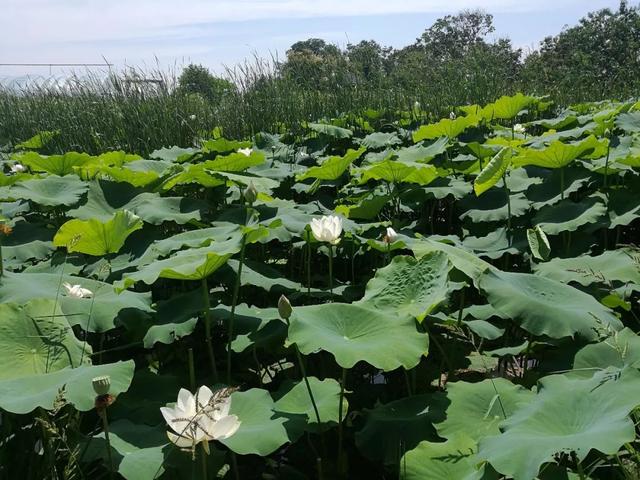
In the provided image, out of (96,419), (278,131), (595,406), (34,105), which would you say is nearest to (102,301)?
(96,419)

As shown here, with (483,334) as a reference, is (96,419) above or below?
below

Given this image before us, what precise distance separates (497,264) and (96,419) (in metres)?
1.78

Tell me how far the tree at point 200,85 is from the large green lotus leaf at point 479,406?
582 cm

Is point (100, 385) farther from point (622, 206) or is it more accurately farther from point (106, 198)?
point (622, 206)

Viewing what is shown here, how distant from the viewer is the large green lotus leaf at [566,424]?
3.38ft

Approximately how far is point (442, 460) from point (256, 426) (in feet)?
1.33

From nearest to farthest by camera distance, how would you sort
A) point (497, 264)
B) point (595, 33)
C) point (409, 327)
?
point (409, 327) → point (497, 264) → point (595, 33)

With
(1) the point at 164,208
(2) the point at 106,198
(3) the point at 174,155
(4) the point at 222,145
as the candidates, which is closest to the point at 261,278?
(1) the point at 164,208

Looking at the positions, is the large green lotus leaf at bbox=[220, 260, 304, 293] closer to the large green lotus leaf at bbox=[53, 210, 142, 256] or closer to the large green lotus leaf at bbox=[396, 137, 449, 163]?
the large green lotus leaf at bbox=[53, 210, 142, 256]

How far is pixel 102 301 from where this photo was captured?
1842 millimetres

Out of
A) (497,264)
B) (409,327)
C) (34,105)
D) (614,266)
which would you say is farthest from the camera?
(34,105)

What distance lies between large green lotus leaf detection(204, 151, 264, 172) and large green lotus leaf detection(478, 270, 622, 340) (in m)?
1.61

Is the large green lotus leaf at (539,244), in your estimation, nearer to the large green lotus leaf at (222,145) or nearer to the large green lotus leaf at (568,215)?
the large green lotus leaf at (568,215)

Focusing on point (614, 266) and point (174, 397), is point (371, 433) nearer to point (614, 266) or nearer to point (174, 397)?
point (174, 397)
